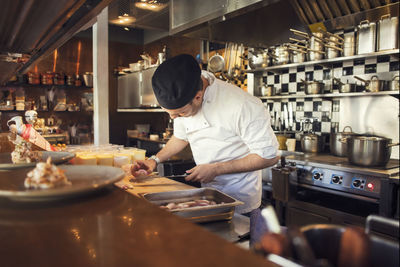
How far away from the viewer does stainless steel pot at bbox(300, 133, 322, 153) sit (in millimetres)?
3590

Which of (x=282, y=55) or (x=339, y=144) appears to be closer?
(x=339, y=144)

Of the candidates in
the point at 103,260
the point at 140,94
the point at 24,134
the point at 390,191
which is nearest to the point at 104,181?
the point at 103,260

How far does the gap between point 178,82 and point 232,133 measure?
A: 578 millimetres

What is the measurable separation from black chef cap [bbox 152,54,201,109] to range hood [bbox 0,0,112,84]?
0.53 metres

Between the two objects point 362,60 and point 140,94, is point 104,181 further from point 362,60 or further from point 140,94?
point 140,94

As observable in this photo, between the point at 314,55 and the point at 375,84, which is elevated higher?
the point at 314,55

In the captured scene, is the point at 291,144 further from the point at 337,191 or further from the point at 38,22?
the point at 38,22

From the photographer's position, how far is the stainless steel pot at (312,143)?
3.59 m

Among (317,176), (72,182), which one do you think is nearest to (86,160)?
(72,182)

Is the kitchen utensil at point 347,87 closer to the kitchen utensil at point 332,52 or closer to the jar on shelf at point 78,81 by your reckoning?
the kitchen utensil at point 332,52

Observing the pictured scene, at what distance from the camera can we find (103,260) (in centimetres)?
54

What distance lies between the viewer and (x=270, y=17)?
135 inches

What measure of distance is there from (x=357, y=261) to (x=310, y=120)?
3709 mm

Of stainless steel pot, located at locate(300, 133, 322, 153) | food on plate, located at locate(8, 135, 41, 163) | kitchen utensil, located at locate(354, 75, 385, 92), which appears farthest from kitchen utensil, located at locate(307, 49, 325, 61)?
food on plate, located at locate(8, 135, 41, 163)
